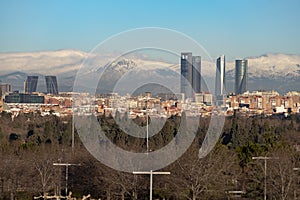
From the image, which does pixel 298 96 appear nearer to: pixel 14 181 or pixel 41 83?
pixel 41 83

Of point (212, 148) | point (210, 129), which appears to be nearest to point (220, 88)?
point (210, 129)

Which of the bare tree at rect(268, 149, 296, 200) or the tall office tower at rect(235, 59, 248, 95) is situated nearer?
the bare tree at rect(268, 149, 296, 200)

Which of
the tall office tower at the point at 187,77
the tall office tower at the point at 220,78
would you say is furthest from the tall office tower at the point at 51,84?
the tall office tower at the point at 187,77

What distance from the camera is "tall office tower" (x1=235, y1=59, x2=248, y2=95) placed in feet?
300

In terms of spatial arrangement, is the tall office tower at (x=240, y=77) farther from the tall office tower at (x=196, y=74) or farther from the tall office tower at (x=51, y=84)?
the tall office tower at (x=196, y=74)

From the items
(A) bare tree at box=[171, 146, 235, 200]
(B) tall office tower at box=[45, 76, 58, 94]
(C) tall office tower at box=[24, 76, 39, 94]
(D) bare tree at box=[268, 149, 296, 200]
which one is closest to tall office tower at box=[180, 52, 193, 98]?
(A) bare tree at box=[171, 146, 235, 200]

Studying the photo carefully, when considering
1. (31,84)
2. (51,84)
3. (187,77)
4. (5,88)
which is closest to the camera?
(187,77)

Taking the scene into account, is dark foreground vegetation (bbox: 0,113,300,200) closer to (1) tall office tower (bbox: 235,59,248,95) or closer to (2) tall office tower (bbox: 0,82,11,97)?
(2) tall office tower (bbox: 0,82,11,97)

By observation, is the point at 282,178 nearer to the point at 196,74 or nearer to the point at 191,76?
the point at 191,76

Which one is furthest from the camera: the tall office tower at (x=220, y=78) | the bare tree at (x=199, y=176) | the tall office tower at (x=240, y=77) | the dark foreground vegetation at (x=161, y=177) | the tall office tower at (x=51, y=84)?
the tall office tower at (x=240, y=77)

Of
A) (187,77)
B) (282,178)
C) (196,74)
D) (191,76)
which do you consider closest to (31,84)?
(196,74)

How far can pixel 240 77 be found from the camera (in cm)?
9512

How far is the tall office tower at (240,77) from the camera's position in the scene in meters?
91.3

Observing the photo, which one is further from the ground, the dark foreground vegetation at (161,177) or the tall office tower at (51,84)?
the tall office tower at (51,84)
